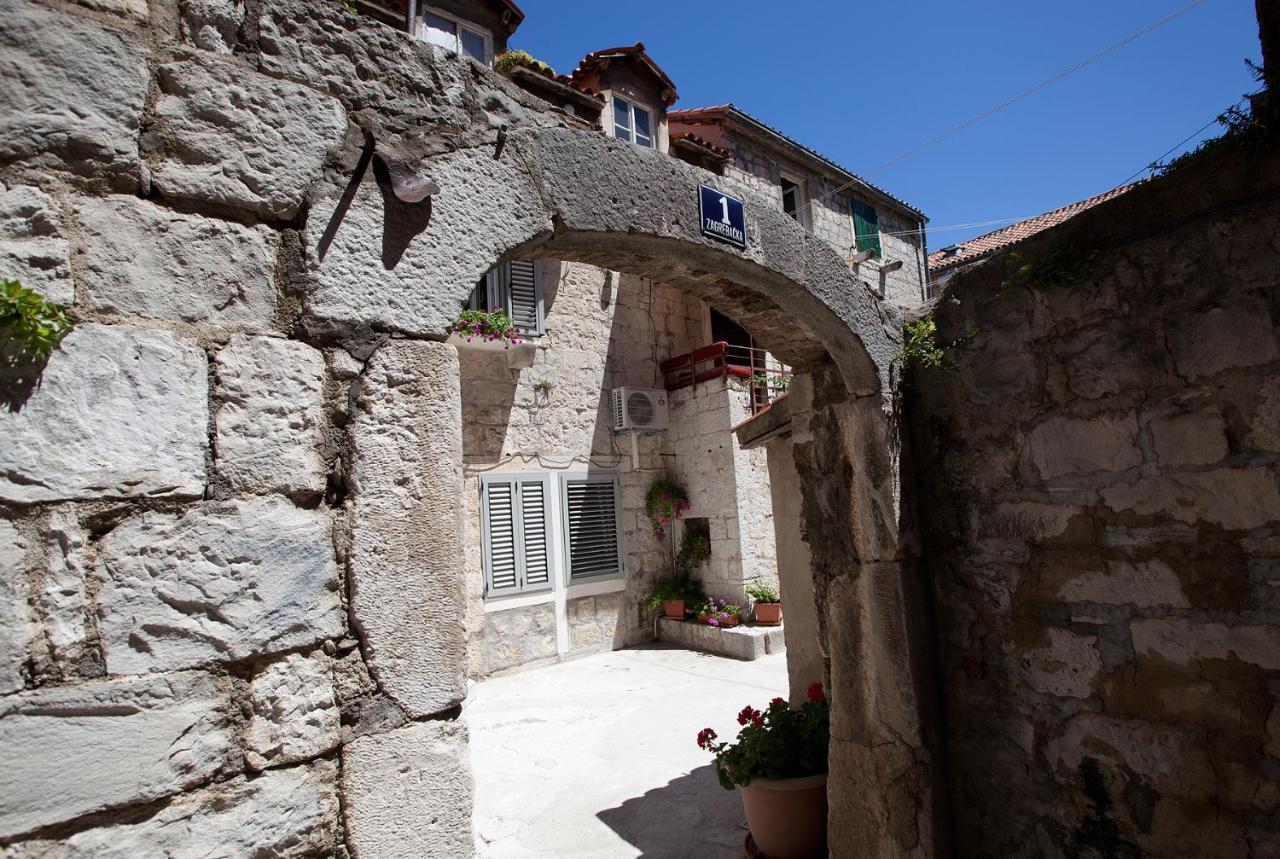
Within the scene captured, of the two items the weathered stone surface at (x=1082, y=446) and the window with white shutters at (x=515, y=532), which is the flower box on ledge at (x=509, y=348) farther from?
the weathered stone surface at (x=1082, y=446)

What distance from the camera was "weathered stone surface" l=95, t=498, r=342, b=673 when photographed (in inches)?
50.6

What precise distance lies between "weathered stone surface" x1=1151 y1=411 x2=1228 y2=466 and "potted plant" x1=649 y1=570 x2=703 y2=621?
23.8ft

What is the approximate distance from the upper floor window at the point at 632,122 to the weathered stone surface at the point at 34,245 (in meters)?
9.49

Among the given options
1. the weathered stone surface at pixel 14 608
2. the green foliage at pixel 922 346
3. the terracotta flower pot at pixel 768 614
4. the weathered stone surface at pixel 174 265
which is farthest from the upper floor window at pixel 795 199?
the weathered stone surface at pixel 14 608

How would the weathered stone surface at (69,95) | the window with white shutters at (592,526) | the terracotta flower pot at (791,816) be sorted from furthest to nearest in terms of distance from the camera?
the window with white shutters at (592,526), the terracotta flower pot at (791,816), the weathered stone surface at (69,95)

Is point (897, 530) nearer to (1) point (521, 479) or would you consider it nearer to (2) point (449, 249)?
(2) point (449, 249)

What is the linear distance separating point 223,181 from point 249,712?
3.58 ft

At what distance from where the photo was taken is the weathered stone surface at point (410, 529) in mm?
1545

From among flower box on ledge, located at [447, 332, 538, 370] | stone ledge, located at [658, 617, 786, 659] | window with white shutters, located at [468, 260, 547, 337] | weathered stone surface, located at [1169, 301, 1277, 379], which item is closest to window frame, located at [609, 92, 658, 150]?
window with white shutters, located at [468, 260, 547, 337]

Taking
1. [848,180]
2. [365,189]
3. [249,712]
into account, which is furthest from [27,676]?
[848,180]

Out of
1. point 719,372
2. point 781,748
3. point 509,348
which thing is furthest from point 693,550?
point 781,748

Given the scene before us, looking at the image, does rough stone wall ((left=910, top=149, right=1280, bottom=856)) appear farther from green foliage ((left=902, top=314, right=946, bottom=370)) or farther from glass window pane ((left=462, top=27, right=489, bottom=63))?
glass window pane ((left=462, top=27, right=489, bottom=63))

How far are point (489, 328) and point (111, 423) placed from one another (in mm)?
6971

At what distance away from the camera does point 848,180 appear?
12852mm
